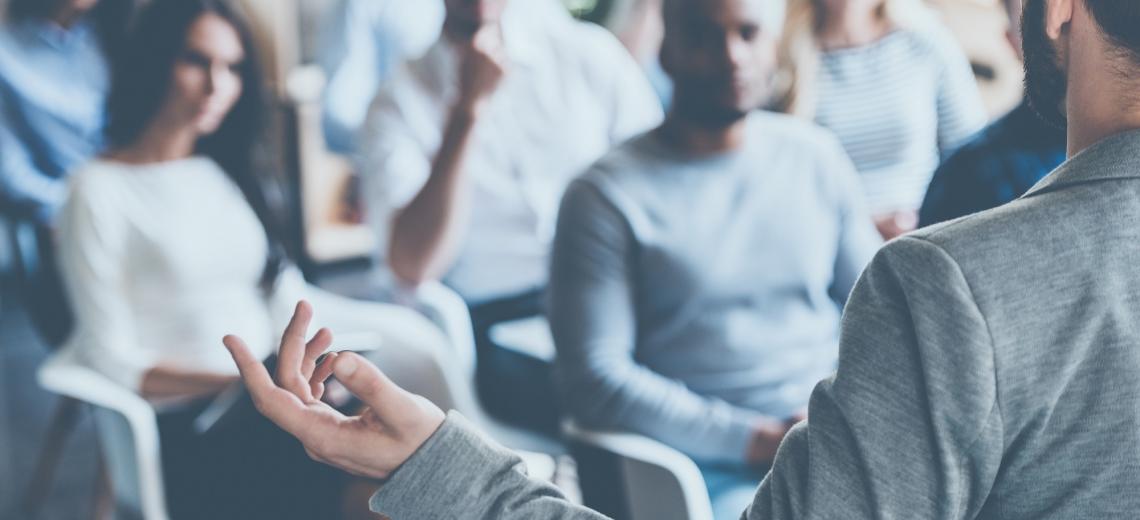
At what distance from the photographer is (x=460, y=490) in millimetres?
628

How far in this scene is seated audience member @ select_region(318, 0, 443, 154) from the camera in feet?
8.07

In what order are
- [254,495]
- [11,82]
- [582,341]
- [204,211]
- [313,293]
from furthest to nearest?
[11,82]
[313,293]
[204,211]
[254,495]
[582,341]

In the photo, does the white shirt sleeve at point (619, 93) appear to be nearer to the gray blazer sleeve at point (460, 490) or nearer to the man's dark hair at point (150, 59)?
the man's dark hair at point (150, 59)

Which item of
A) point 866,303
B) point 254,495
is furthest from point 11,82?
point 866,303

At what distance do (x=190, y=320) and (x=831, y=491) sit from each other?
4.86ft

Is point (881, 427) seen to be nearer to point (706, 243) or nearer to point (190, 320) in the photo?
point (706, 243)

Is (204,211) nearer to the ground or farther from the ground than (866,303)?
nearer to the ground

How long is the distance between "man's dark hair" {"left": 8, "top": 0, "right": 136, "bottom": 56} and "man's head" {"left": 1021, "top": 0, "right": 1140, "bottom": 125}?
2.46 meters

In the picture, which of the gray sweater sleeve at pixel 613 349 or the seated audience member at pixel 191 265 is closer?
the gray sweater sleeve at pixel 613 349

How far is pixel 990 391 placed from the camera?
1.77 ft

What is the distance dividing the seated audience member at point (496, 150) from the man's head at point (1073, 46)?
3.83 feet

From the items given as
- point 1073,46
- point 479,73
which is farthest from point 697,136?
point 1073,46

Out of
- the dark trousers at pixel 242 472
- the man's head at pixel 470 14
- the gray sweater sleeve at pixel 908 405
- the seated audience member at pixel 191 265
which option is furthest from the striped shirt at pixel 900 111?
A: the gray sweater sleeve at pixel 908 405

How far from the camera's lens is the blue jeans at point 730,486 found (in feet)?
4.76
